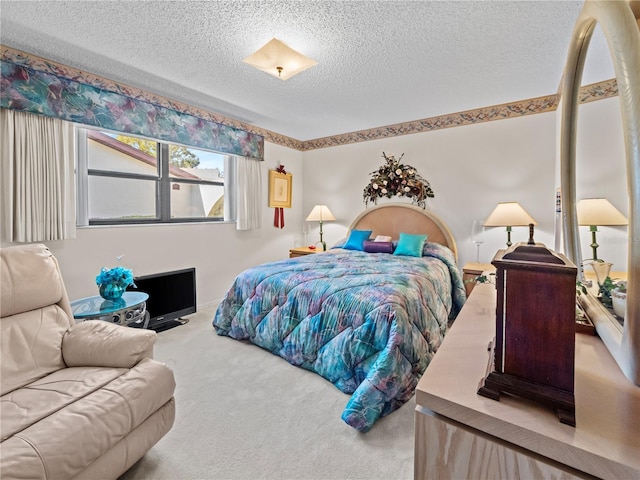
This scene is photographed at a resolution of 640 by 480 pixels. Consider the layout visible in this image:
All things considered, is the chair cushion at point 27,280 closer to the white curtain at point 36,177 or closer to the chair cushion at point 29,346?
the chair cushion at point 29,346

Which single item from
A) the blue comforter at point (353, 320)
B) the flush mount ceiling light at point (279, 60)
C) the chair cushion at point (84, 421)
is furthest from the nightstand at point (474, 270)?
the chair cushion at point (84, 421)

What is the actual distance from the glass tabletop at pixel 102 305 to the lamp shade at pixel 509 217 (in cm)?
351

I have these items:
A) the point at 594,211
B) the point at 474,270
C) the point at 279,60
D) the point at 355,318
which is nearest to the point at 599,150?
the point at 594,211

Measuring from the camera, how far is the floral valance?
242cm

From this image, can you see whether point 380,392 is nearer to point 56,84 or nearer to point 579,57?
point 579,57

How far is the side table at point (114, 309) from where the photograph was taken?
2.22 meters

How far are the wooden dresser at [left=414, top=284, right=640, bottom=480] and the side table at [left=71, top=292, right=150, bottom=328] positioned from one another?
2.42 m

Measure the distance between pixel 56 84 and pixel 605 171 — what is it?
3903 millimetres

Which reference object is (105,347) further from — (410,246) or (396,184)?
(396,184)

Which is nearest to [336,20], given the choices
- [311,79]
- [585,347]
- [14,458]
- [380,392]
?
[311,79]

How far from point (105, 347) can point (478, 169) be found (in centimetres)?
416

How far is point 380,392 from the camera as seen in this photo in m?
1.77

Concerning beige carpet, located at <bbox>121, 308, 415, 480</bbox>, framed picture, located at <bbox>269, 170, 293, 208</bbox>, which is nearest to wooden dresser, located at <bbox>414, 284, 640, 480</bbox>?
beige carpet, located at <bbox>121, 308, 415, 480</bbox>

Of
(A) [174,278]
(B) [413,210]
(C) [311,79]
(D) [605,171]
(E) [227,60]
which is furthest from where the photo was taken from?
(B) [413,210]
